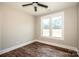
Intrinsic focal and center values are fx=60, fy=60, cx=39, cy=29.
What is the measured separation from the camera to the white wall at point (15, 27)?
9.40ft

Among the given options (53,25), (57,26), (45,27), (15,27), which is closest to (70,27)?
(57,26)

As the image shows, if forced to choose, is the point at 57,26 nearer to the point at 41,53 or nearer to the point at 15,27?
the point at 41,53

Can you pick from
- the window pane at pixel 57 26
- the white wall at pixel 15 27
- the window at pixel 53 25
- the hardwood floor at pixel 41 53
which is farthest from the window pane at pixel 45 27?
the hardwood floor at pixel 41 53

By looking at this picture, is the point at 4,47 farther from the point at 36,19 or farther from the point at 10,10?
the point at 36,19

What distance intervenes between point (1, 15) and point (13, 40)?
137 cm

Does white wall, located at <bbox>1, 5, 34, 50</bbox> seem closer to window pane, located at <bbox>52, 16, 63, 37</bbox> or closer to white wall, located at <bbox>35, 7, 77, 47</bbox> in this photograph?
window pane, located at <bbox>52, 16, 63, 37</bbox>

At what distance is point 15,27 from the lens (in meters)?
3.33

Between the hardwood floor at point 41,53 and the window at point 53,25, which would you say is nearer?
the hardwood floor at point 41,53

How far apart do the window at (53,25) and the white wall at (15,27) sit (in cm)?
103

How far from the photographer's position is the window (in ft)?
11.7

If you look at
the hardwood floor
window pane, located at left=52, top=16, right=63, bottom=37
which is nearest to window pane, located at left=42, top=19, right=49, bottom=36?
window pane, located at left=52, top=16, right=63, bottom=37

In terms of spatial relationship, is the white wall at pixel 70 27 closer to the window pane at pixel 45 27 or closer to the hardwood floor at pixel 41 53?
the hardwood floor at pixel 41 53

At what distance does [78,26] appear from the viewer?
9.12ft

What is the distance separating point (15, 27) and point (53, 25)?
7.76 feet
